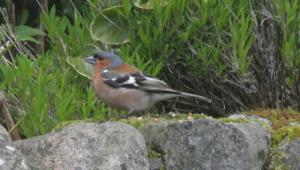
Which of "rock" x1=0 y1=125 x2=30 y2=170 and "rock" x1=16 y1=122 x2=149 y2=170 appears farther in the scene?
"rock" x1=16 y1=122 x2=149 y2=170

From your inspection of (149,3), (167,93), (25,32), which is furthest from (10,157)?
(25,32)

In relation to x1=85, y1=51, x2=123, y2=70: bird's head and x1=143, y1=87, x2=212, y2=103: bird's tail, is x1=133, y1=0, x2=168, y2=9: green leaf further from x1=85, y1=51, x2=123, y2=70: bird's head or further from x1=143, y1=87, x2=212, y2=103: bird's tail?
x1=143, y1=87, x2=212, y2=103: bird's tail

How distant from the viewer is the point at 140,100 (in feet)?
18.5

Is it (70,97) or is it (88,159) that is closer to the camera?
(88,159)

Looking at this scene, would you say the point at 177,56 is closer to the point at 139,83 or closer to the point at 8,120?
the point at 139,83

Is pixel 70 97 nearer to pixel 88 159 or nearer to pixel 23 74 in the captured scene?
pixel 23 74

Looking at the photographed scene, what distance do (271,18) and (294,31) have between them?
196mm

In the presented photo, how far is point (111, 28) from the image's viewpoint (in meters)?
Result: 6.32

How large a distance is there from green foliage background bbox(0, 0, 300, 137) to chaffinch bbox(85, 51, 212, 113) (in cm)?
12

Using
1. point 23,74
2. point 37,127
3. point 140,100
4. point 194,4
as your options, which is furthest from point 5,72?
point 194,4

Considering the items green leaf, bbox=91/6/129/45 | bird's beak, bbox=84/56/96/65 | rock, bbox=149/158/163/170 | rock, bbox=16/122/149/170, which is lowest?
bird's beak, bbox=84/56/96/65

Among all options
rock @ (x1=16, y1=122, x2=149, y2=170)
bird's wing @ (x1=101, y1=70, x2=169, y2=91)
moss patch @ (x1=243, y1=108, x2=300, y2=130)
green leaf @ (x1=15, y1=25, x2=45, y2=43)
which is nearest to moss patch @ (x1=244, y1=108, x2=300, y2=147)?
moss patch @ (x1=243, y1=108, x2=300, y2=130)

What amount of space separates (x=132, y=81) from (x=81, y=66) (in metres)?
0.54

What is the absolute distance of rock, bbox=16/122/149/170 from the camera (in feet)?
13.5
